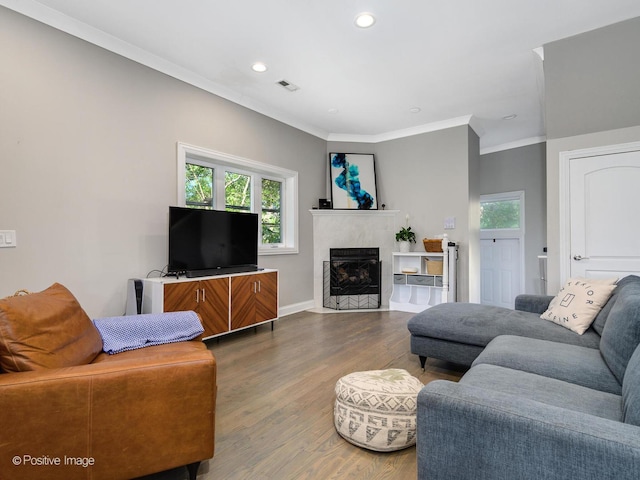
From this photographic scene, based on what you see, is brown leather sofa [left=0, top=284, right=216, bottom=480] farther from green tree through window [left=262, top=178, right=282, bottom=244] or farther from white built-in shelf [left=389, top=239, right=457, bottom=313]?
white built-in shelf [left=389, top=239, right=457, bottom=313]

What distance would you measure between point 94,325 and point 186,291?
1197 millimetres

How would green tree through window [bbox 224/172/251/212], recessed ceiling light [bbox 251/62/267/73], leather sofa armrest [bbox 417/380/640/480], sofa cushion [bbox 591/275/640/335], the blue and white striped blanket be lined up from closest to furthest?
leather sofa armrest [bbox 417/380/640/480]
the blue and white striped blanket
sofa cushion [bbox 591/275/640/335]
recessed ceiling light [bbox 251/62/267/73]
green tree through window [bbox 224/172/251/212]

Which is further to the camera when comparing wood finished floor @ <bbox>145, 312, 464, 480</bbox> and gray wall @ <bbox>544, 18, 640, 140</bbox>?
gray wall @ <bbox>544, 18, 640, 140</bbox>

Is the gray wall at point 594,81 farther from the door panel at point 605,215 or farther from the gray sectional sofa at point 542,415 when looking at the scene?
the gray sectional sofa at point 542,415

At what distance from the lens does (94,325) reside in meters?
Result: 1.99

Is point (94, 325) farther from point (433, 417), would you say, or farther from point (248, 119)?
point (248, 119)

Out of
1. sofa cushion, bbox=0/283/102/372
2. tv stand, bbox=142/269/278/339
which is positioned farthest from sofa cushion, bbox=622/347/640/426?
tv stand, bbox=142/269/278/339

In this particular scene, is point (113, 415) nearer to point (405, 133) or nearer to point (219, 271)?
point (219, 271)

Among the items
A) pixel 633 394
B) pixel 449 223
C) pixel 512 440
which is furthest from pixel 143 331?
pixel 449 223

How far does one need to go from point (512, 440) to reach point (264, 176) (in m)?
4.40

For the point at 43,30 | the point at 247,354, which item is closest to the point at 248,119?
the point at 43,30

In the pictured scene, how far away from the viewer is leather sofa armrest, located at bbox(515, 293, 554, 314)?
112 inches

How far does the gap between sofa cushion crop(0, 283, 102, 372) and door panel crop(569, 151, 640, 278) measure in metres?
3.79

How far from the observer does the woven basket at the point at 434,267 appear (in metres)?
5.00
